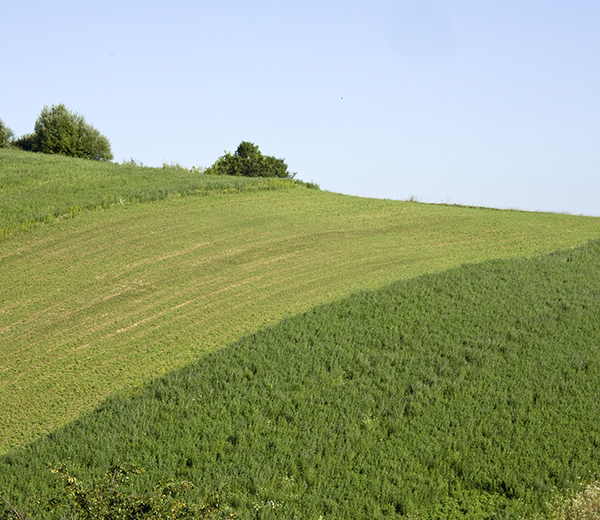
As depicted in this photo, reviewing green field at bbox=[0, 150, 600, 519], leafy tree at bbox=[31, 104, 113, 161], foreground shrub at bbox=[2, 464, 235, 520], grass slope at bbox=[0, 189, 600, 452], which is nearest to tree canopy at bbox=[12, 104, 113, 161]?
leafy tree at bbox=[31, 104, 113, 161]

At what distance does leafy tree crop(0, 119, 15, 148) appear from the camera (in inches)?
2192

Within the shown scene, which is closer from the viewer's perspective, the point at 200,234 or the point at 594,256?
the point at 594,256

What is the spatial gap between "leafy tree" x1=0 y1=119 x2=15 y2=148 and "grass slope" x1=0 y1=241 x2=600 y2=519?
163 feet

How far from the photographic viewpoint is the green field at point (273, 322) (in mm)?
10711

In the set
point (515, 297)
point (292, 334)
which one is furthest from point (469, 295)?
point (292, 334)

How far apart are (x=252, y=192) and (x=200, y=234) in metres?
8.35

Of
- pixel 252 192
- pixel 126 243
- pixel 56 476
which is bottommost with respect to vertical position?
pixel 56 476

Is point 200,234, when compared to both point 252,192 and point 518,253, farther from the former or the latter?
point 518,253

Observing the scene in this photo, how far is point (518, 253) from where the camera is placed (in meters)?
23.3

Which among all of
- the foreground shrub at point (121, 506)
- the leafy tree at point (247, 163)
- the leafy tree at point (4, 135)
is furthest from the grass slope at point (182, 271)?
the leafy tree at point (247, 163)

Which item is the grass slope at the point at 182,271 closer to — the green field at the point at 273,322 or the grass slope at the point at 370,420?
the green field at the point at 273,322

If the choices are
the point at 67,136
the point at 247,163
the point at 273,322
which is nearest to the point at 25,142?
the point at 67,136

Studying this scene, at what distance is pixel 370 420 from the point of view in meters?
11.9

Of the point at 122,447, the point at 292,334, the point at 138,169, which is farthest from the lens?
the point at 138,169
